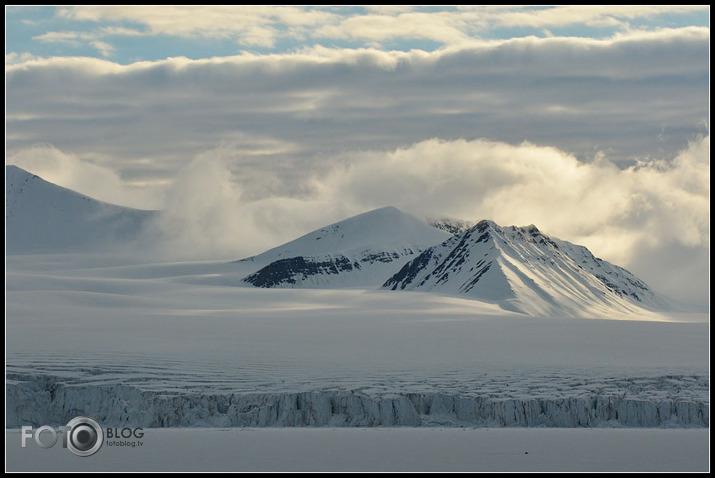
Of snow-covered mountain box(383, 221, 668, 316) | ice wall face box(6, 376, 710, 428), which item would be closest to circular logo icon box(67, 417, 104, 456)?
ice wall face box(6, 376, 710, 428)

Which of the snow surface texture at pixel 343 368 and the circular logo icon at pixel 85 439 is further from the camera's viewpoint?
the snow surface texture at pixel 343 368

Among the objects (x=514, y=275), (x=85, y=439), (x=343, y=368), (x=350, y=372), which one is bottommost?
(x=85, y=439)

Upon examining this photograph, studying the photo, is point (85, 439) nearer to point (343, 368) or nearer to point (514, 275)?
point (343, 368)

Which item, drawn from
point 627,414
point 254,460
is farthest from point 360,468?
point 627,414

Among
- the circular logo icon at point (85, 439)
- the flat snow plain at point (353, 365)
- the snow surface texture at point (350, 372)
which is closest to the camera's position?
the circular logo icon at point (85, 439)

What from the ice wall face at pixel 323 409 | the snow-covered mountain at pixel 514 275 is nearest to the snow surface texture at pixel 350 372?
the ice wall face at pixel 323 409

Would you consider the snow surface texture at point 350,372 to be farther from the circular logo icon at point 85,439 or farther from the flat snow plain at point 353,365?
the circular logo icon at point 85,439

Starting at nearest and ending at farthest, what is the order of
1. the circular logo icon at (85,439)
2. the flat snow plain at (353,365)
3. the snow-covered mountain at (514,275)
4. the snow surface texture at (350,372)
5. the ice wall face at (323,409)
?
the circular logo icon at (85,439) → the flat snow plain at (353,365) → the ice wall face at (323,409) → the snow surface texture at (350,372) → the snow-covered mountain at (514,275)

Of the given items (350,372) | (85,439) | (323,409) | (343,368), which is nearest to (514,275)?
(343,368)
